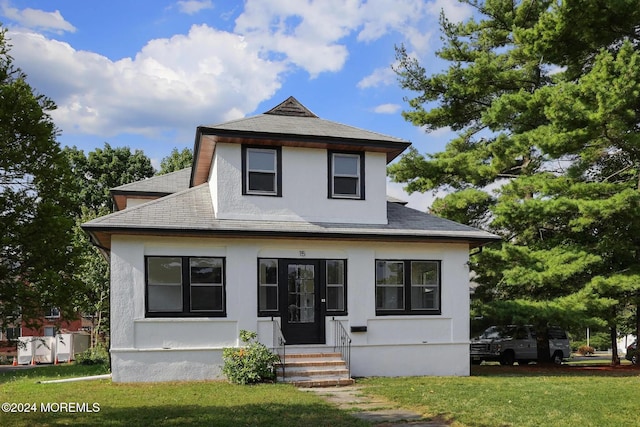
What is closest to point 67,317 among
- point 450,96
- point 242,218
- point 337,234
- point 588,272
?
point 242,218

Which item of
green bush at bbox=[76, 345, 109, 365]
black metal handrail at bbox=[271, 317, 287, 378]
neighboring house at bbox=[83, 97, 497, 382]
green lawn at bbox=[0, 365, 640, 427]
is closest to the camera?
green lawn at bbox=[0, 365, 640, 427]

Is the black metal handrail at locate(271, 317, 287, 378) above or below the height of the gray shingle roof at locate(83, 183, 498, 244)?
below

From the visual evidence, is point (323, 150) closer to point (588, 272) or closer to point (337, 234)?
point (337, 234)

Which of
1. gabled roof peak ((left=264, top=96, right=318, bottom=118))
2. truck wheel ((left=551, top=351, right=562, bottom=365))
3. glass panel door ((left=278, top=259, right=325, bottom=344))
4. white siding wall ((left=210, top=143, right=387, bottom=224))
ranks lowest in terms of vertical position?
truck wheel ((left=551, top=351, right=562, bottom=365))

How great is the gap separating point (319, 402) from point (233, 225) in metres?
5.21

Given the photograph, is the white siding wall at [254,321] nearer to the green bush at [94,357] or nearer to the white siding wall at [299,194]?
the white siding wall at [299,194]

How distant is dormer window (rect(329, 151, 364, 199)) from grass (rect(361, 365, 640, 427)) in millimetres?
4772

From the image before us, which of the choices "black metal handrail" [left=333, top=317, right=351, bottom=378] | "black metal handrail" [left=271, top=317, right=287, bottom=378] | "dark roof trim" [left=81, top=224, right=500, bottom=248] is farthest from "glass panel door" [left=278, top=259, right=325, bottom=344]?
"dark roof trim" [left=81, top=224, right=500, bottom=248]

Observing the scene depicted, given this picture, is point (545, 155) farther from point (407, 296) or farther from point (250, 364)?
point (250, 364)

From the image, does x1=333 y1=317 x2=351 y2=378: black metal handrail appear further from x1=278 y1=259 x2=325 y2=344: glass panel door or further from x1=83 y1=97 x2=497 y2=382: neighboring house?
x1=278 y1=259 x2=325 y2=344: glass panel door

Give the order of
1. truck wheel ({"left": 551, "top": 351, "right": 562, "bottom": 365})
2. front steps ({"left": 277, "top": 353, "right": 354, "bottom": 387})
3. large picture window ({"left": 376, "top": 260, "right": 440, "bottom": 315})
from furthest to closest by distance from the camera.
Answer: truck wheel ({"left": 551, "top": 351, "right": 562, "bottom": 365}) → large picture window ({"left": 376, "top": 260, "right": 440, "bottom": 315}) → front steps ({"left": 277, "top": 353, "right": 354, "bottom": 387})

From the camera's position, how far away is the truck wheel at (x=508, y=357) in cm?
2406

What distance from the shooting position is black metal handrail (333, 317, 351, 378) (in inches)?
576

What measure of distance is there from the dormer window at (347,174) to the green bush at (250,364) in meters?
4.56
